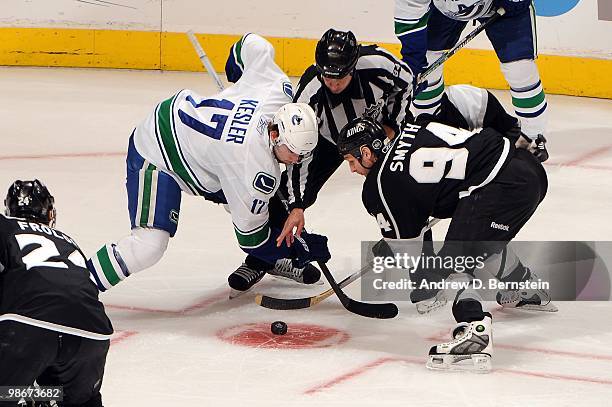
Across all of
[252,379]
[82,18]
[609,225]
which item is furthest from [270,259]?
[82,18]

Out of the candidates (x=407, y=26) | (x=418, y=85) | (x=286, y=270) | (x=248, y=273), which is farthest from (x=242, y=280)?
(x=407, y=26)

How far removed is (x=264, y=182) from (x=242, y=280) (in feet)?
1.94

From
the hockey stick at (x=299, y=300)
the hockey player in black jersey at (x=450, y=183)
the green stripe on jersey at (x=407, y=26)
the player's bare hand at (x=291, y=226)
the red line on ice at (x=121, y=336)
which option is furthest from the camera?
the green stripe on jersey at (x=407, y=26)

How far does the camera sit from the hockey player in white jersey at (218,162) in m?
4.16

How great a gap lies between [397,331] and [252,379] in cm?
67

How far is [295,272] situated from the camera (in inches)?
189

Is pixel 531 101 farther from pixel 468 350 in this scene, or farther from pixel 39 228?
pixel 39 228

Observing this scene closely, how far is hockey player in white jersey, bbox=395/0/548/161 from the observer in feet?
18.0

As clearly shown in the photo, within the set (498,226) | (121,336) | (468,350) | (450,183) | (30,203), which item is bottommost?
(121,336)

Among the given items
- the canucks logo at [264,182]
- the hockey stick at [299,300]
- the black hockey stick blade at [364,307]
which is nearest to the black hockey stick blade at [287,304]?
the hockey stick at [299,300]

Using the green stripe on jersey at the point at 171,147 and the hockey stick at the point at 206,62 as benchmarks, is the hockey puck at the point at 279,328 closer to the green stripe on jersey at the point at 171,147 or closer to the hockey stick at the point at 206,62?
the green stripe on jersey at the point at 171,147

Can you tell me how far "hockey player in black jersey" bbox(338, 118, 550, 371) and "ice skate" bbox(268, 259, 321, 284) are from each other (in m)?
0.78

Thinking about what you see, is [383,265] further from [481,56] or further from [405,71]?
[481,56]

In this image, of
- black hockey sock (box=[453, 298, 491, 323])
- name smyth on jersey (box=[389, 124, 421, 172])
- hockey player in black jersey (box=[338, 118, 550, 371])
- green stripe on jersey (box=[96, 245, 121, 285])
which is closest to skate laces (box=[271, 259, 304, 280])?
green stripe on jersey (box=[96, 245, 121, 285])
